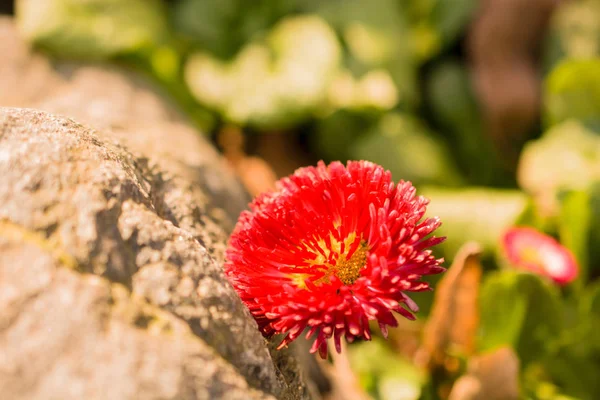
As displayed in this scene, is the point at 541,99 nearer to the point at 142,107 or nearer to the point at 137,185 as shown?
the point at 142,107

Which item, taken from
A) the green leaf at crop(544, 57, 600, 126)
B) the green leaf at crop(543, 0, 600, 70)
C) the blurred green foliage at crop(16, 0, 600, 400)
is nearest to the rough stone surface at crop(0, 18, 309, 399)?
the blurred green foliage at crop(16, 0, 600, 400)

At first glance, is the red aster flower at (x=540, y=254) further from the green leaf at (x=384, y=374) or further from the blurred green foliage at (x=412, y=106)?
the green leaf at (x=384, y=374)

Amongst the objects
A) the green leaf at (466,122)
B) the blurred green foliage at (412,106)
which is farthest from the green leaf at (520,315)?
the green leaf at (466,122)

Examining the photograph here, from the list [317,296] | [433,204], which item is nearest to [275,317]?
[317,296]

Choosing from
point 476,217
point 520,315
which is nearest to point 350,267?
point 520,315

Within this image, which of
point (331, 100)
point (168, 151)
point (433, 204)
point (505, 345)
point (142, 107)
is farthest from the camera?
point (331, 100)

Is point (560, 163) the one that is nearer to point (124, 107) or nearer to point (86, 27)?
point (124, 107)
